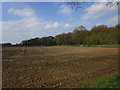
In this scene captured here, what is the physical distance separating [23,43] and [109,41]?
11358 cm

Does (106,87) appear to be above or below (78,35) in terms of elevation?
below

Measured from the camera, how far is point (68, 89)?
7.48 metres

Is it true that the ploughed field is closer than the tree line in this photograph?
Yes

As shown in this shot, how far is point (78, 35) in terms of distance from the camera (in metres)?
113

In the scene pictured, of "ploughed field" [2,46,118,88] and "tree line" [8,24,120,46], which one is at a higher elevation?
"tree line" [8,24,120,46]

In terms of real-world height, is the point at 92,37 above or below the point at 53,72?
above

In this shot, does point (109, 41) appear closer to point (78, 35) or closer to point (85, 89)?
point (78, 35)

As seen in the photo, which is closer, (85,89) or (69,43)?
(85,89)

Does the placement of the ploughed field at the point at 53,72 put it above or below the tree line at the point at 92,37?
below

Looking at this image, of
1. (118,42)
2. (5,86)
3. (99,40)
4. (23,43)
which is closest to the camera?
(5,86)

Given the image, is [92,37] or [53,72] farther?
[92,37]

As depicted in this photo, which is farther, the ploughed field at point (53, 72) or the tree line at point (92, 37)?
the tree line at point (92, 37)

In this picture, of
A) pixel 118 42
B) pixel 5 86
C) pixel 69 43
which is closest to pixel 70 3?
pixel 5 86

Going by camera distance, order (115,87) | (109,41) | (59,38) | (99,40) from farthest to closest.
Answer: (59,38) < (99,40) < (109,41) < (115,87)
